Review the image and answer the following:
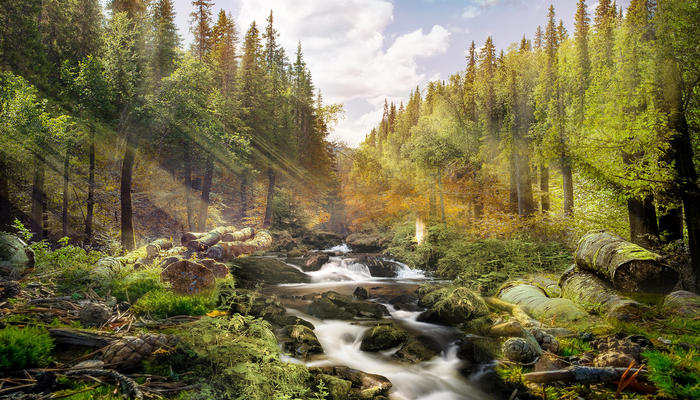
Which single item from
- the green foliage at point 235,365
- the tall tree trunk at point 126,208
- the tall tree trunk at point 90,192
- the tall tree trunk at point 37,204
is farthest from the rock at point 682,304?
the tall tree trunk at point 90,192

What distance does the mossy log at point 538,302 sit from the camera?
7770 millimetres

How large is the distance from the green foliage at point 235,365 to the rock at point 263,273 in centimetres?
798

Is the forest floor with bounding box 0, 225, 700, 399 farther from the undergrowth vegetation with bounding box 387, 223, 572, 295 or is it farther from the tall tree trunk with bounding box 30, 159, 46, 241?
the tall tree trunk with bounding box 30, 159, 46, 241

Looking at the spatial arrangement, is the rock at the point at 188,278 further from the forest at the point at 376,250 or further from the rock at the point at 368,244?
the rock at the point at 368,244

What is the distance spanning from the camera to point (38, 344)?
384 centimetres

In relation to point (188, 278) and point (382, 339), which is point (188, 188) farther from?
point (382, 339)

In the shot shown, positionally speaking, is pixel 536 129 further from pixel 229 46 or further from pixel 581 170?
pixel 229 46

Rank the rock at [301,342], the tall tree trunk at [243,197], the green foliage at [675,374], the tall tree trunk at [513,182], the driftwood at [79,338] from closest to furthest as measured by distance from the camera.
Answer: the driftwood at [79,338] → the green foliage at [675,374] → the rock at [301,342] → the tall tree trunk at [513,182] → the tall tree trunk at [243,197]

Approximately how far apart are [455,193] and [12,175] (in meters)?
Result: 24.3

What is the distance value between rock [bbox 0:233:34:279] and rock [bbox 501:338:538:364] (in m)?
9.48

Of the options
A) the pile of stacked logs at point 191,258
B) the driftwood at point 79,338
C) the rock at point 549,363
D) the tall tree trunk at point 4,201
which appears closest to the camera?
the driftwood at point 79,338

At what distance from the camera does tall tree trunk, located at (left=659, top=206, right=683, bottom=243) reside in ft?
31.8

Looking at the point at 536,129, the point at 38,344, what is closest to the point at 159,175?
the point at 38,344

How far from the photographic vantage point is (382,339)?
7938 millimetres
